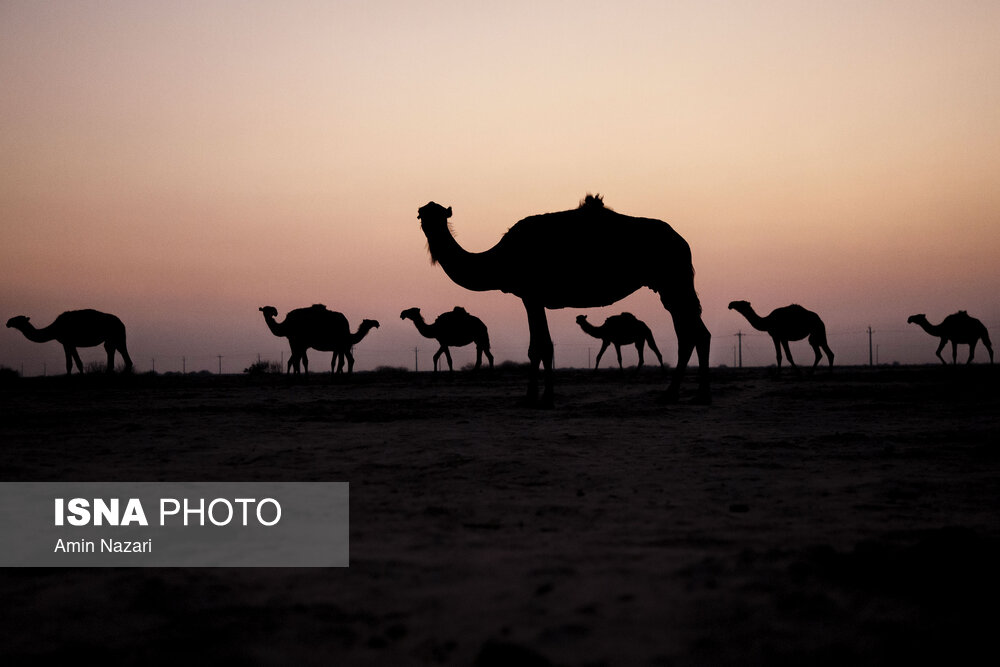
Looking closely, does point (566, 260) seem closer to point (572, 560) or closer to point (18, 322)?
point (572, 560)

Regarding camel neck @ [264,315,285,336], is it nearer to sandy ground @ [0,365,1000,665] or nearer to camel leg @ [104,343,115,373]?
camel leg @ [104,343,115,373]

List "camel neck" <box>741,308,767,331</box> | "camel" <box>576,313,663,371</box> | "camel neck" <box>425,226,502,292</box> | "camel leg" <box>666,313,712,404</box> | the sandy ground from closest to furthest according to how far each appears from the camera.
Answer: the sandy ground
"camel neck" <box>425,226,502,292</box>
"camel leg" <box>666,313,712,404</box>
"camel neck" <box>741,308,767,331</box>
"camel" <box>576,313,663,371</box>

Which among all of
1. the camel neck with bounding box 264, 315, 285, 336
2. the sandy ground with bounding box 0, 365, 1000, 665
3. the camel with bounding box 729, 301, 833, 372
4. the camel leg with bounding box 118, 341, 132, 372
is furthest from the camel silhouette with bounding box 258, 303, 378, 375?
the sandy ground with bounding box 0, 365, 1000, 665

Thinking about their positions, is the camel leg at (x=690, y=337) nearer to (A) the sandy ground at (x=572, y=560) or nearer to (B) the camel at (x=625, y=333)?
(A) the sandy ground at (x=572, y=560)

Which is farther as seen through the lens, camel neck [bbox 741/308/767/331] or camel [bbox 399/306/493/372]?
camel [bbox 399/306/493/372]

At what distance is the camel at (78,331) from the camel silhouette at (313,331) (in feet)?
17.3

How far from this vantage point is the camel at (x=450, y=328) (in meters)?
29.4

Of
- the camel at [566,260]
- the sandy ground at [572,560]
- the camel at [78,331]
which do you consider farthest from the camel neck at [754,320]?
the camel at [78,331]

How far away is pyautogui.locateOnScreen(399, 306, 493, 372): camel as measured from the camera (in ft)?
96.5

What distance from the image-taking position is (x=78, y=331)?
26344 mm

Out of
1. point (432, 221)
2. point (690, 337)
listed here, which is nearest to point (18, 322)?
point (432, 221)

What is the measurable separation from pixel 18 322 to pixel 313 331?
932 centimetres

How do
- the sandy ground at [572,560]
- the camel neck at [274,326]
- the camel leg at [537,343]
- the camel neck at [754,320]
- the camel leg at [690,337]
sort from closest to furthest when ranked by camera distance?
the sandy ground at [572,560] → the camel leg at [537,343] → the camel leg at [690,337] → the camel neck at [754,320] → the camel neck at [274,326]

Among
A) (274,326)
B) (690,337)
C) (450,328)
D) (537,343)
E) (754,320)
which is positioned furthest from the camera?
(450,328)
